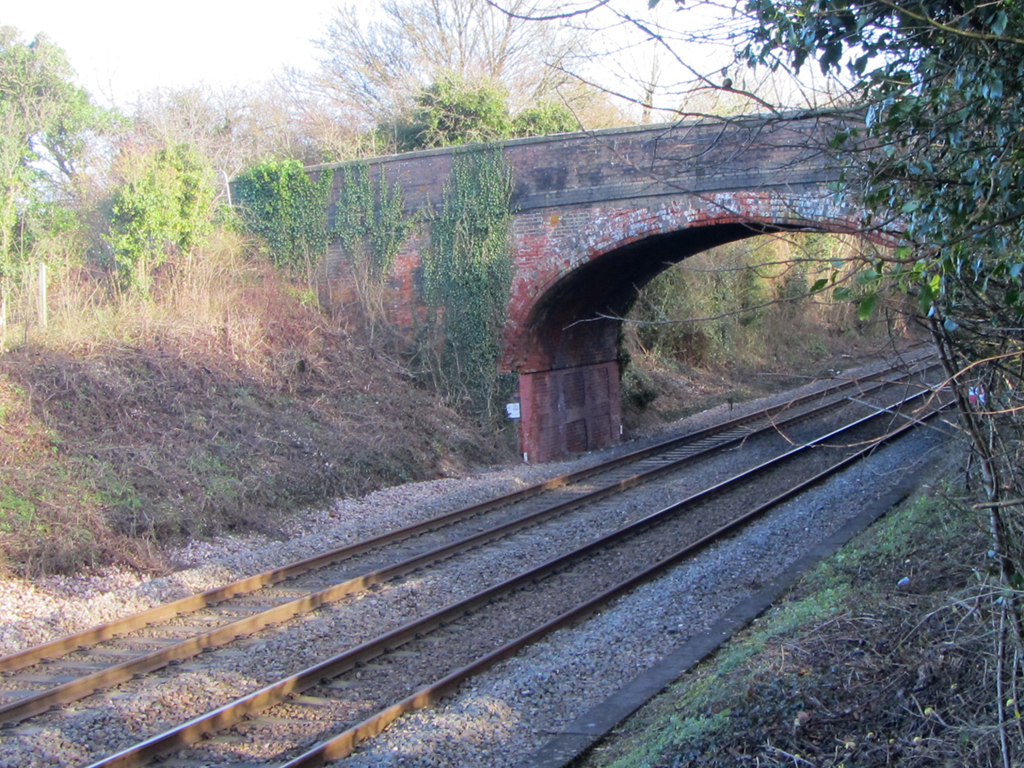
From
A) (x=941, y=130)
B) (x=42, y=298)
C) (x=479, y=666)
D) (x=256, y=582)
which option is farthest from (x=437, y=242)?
(x=941, y=130)

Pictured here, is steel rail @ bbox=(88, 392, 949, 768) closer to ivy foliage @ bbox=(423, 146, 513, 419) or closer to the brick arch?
the brick arch

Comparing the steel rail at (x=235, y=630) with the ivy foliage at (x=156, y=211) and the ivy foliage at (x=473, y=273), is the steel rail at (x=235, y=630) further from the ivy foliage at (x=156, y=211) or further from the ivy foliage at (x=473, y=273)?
the ivy foliage at (x=156, y=211)

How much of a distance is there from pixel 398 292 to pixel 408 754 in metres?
12.5

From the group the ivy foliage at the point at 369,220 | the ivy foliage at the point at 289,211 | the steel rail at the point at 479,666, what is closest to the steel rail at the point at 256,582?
the steel rail at the point at 479,666

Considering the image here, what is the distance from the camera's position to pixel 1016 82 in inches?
137

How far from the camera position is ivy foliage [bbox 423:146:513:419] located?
1546 cm

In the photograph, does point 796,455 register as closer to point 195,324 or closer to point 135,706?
point 195,324

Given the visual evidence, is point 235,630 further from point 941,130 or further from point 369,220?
point 369,220

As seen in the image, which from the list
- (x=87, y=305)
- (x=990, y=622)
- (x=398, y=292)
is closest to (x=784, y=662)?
(x=990, y=622)

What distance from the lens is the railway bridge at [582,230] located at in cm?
1307

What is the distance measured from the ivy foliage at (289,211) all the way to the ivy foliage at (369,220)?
1.41ft

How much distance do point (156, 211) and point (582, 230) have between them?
7.25m

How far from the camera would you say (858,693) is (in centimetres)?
395

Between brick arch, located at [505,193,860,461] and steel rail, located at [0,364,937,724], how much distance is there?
5.04 m
